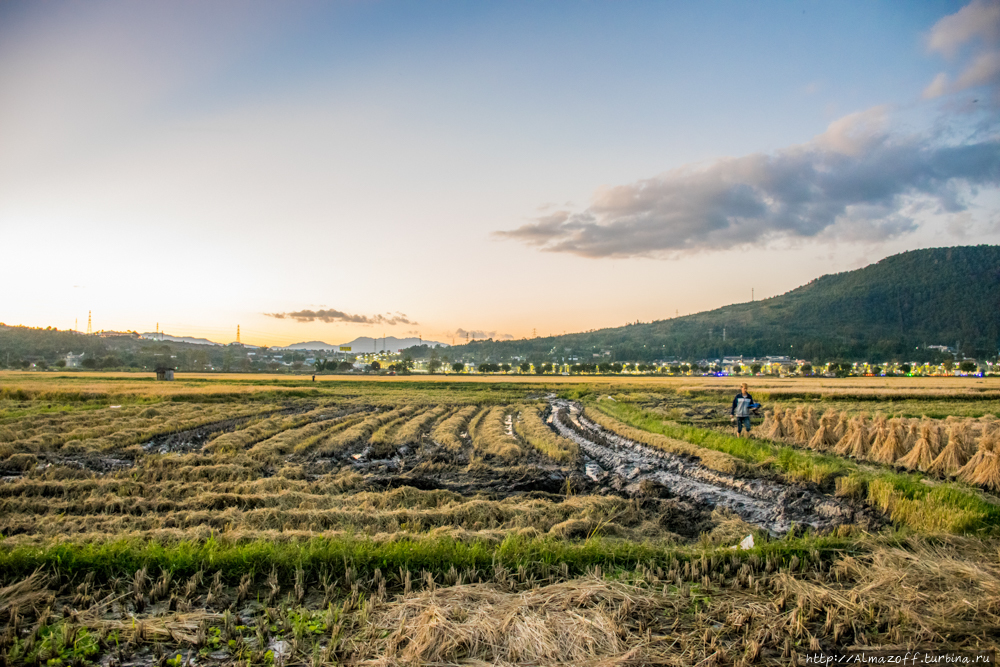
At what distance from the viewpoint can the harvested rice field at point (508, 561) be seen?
4.17 metres

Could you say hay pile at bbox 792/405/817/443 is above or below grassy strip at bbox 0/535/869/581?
below

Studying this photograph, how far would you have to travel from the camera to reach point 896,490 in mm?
9062

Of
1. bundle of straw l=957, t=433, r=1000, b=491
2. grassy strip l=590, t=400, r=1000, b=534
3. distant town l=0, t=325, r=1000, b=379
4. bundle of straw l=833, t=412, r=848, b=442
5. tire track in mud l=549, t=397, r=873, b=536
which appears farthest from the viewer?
distant town l=0, t=325, r=1000, b=379

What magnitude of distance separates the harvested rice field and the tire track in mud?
0.26 ft

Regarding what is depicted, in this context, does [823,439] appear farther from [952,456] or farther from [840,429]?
[952,456]

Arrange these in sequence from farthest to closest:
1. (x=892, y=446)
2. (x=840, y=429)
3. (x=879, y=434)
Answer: (x=840, y=429)
(x=879, y=434)
(x=892, y=446)

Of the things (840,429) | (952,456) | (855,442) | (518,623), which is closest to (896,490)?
(952,456)

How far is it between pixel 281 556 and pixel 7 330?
669 ft

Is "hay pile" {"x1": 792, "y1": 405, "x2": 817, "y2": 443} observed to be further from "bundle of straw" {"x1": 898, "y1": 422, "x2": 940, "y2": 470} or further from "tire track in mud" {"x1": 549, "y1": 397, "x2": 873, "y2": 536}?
"tire track in mud" {"x1": 549, "y1": 397, "x2": 873, "y2": 536}

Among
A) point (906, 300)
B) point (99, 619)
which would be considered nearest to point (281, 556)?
point (99, 619)

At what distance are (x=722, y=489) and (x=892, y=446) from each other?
499cm

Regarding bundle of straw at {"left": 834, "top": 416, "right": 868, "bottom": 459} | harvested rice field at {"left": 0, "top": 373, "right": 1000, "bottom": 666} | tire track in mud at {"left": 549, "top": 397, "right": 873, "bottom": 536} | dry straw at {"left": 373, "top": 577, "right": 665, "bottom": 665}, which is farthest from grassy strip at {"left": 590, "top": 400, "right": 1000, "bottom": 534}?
dry straw at {"left": 373, "top": 577, "right": 665, "bottom": 665}

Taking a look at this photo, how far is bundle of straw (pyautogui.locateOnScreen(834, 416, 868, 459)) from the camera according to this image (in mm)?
13891

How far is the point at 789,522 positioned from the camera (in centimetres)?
911
